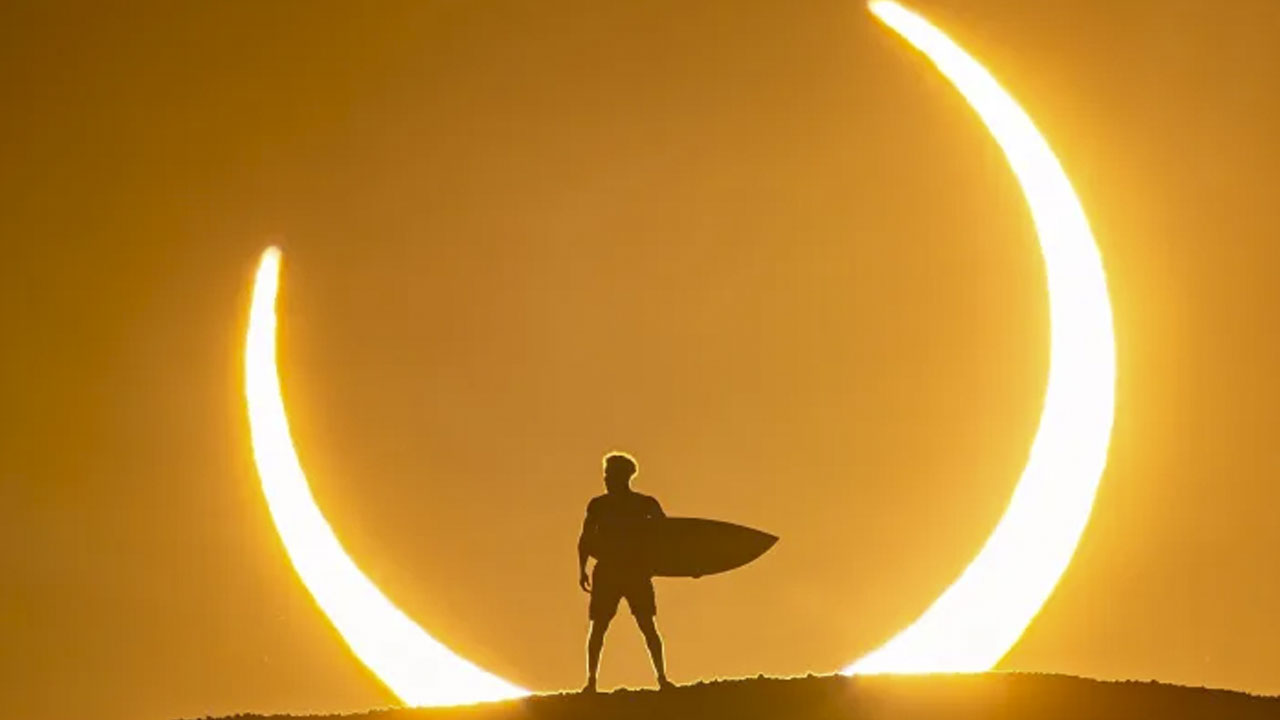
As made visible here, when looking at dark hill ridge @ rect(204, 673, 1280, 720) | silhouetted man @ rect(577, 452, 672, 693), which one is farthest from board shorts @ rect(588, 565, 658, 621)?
dark hill ridge @ rect(204, 673, 1280, 720)

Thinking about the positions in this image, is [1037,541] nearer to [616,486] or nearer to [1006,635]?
[1006,635]

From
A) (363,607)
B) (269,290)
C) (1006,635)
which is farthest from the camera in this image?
(269,290)

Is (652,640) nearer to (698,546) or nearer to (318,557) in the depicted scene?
(698,546)

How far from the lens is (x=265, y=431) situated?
87.7 ft

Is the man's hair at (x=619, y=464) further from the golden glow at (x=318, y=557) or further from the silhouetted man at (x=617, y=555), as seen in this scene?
the golden glow at (x=318, y=557)

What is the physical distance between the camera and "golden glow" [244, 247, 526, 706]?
2525 cm

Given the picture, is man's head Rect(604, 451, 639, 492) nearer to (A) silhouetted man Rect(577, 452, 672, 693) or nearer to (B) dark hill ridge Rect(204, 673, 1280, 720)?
(A) silhouetted man Rect(577, 452, 672, 693)

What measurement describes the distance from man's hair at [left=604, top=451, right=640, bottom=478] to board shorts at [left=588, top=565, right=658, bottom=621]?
1030 millimetres

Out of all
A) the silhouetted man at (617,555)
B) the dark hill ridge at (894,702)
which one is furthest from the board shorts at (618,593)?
the dark hill ridge at (894,702)

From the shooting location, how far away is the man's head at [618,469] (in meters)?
17.5

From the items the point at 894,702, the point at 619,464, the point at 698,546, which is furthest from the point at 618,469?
the point at 894,702

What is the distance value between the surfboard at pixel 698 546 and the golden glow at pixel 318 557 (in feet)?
22.7

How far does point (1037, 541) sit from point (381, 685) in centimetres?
900

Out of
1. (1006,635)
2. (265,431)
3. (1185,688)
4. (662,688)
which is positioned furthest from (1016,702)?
(265,431)
